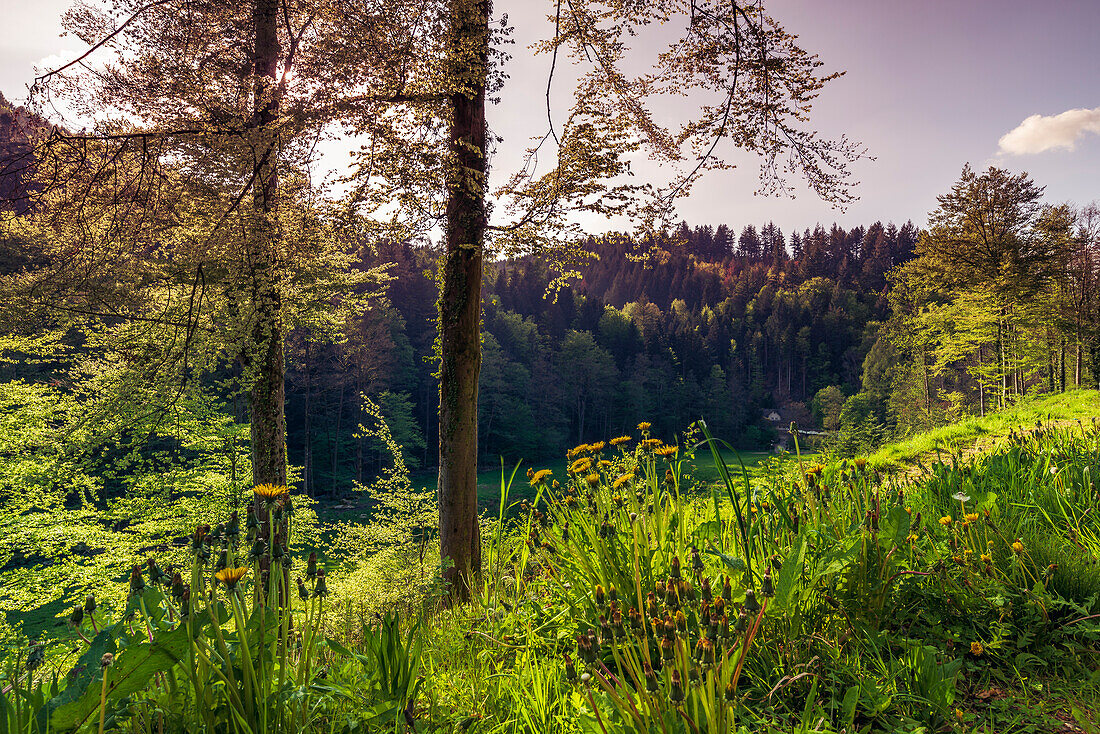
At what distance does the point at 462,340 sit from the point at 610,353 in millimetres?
58519

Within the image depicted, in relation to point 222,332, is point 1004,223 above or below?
above

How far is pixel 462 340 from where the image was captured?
4898 mm

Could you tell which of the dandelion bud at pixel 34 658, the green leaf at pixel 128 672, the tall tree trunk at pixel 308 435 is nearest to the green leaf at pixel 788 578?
the green leaf at pixel 128 672

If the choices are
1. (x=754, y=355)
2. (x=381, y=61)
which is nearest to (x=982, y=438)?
(x=381, y=61)

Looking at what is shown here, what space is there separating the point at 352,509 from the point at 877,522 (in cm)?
3227

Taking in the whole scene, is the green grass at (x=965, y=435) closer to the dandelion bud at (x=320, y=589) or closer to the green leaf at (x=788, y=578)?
the green leaf at (x=788, y=578)

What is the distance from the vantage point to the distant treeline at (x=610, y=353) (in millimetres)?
34656

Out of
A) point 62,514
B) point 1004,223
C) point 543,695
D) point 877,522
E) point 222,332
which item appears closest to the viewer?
point 543,695

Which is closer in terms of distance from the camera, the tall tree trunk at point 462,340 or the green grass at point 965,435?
the tall tree trunk at point 462,340

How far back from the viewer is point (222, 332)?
568cm

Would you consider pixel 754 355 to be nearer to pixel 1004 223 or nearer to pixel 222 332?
pixel 1004 223

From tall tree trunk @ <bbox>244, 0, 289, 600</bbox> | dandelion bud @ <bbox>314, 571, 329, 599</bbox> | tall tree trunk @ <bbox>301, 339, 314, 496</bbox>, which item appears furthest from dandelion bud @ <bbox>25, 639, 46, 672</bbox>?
tall tree trunk @ <bbox>301, 339, 314, 496</bbox>

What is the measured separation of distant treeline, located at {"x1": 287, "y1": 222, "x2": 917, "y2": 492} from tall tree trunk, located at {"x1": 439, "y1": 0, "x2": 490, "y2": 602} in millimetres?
435

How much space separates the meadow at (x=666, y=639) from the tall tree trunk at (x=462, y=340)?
7.06 feet
